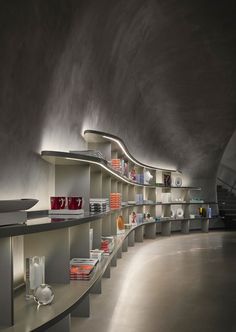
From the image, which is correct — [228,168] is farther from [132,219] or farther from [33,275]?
[33,275]

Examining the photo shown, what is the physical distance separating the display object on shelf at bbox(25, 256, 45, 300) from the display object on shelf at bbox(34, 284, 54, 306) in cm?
17

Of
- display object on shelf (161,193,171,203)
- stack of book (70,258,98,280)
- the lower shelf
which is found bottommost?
the lower shelf

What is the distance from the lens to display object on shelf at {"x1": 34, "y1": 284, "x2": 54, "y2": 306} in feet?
8.69

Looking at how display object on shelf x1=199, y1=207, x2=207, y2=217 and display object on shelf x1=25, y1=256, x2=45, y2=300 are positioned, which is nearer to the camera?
display object on shelf x1=25, y1=256, x2=45, y2=300

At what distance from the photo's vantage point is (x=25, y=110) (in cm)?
345

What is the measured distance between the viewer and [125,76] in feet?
28.2

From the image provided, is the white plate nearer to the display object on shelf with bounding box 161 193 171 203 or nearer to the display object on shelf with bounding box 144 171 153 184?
the display object on shelf with bounding box 161 193 171 203

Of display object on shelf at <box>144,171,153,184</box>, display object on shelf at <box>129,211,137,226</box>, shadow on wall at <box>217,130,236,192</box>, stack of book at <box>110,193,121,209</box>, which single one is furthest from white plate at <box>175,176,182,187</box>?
stack of book at <box>110,193,121,209</box>

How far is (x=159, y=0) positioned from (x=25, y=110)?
442cm

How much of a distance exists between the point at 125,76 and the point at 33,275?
20.7 feet

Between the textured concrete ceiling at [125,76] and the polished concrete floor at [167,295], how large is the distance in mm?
1855

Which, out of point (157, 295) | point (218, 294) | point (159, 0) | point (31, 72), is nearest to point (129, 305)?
point (157, 295)

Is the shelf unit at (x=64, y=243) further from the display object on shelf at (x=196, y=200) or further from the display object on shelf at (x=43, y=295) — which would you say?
the display object on shelf at (x=196, y=200)

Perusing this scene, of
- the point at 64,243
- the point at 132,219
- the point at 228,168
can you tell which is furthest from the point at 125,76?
the point at 228,168
